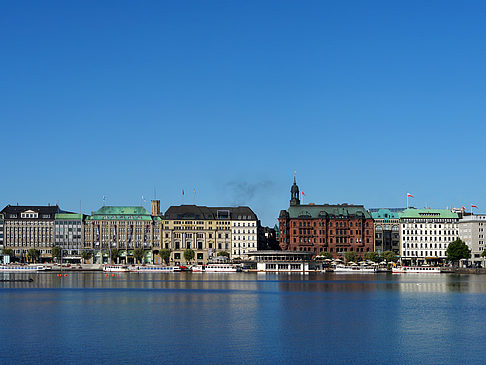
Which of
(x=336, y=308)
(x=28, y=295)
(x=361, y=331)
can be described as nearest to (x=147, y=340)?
(x=361, y=331)

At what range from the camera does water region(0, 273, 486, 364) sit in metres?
59.5

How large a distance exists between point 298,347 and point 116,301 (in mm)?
46808

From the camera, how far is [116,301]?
343ft

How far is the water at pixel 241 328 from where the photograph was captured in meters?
59.5

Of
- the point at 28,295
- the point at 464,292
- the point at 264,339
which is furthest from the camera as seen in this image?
the point at 464,292

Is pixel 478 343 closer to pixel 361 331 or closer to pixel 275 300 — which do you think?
pixel 361 331

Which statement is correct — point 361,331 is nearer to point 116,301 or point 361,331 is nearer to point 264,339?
point 264,339

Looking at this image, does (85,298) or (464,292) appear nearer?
(85,298)

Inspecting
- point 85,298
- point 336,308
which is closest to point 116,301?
point 85,298

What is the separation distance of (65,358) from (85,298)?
2098 inches

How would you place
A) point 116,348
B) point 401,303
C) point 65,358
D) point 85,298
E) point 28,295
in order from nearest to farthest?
point 65,358
point 116,348
point 401,303
point 85,298
point 28,295

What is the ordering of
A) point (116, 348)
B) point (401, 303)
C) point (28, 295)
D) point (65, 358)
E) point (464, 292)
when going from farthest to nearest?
point (464, 292) → point (28, 295) → point (401, 303) → point (116, 348) → point (65, 358)

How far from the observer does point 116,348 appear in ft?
205

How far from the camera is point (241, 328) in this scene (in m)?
74.6
